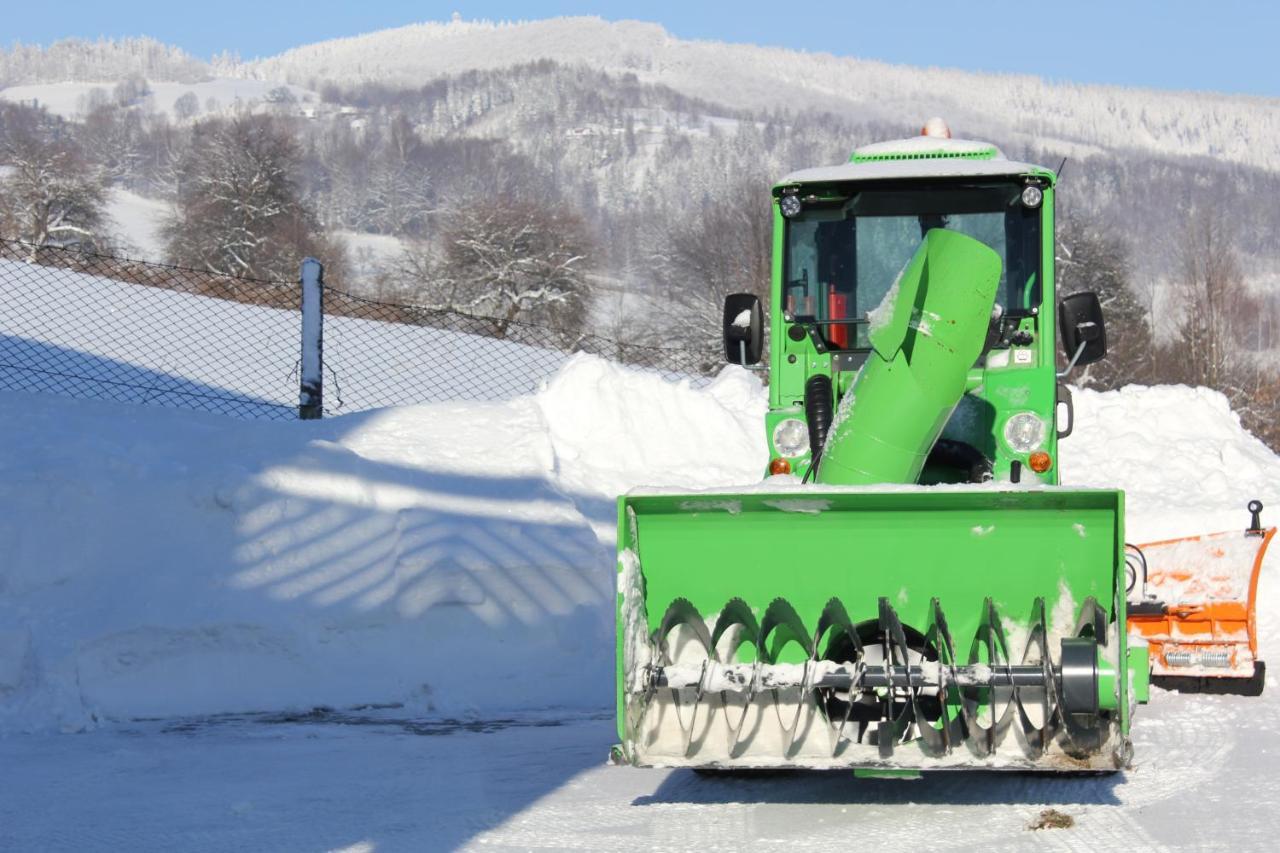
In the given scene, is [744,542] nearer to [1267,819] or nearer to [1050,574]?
[1050,574]

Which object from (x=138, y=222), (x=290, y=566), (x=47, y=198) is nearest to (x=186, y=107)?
(x=138, y=222)

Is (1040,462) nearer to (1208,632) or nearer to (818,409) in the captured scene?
(818,409)

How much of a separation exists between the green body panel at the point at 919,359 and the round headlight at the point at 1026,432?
0.87 metres

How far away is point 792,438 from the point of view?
6.91 meters

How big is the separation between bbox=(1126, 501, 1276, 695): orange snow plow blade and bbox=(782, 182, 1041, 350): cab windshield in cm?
207

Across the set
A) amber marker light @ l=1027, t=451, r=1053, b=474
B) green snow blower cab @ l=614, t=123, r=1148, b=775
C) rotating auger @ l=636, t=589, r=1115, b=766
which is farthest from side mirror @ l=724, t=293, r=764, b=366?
rotating auger @ l=636, t=589, r=1115, b=766

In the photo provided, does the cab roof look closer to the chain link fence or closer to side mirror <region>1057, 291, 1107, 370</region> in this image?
side mirror <region>1057, 291, 1107, 370</region>

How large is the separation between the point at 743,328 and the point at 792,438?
1.85 ft

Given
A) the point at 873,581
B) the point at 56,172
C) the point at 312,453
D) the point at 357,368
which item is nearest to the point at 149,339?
the point at 357,368

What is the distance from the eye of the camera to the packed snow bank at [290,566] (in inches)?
304

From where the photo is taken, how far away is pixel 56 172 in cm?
6091

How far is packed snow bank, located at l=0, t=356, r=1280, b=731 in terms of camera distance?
25.3 feet

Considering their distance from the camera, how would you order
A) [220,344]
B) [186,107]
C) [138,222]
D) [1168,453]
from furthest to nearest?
[186,107] < [138,222] < [1168,453] < [220,344]

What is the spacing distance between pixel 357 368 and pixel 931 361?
1038cm
